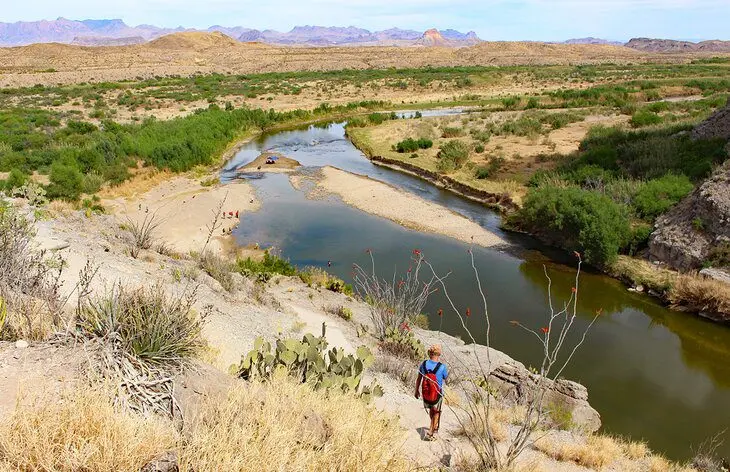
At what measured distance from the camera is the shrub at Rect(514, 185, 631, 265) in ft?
60.2

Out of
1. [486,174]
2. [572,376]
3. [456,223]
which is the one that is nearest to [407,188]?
[486,174]

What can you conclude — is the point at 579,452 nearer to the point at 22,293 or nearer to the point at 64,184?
the point at 22,293

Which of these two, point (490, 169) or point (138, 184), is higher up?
point (490, 169)

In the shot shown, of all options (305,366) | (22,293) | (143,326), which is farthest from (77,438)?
(22,293)

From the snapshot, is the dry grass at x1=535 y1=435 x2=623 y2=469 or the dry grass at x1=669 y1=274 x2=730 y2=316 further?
the dry grass at x1=669 y1=274 x2=730 y2=316

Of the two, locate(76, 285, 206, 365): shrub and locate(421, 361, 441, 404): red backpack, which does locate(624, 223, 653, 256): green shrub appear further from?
locate(76, 285, 206, 365): shrub

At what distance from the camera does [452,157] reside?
109 ft

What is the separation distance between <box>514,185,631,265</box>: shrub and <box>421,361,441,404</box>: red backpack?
526 inches

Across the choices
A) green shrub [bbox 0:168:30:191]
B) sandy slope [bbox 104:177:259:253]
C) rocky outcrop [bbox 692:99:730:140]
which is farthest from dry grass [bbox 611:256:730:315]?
green shrub [bbox 0:168:30:191]

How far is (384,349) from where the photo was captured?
11328mm

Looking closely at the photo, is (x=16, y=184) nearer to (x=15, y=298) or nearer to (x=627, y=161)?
(x=15, y=298)

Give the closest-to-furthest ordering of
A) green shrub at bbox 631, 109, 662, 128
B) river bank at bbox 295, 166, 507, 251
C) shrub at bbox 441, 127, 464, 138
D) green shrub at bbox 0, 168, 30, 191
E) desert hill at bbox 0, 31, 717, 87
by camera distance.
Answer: green shrub at bbox 0, 168, 30, 191
river bank at bbox 295, 166, 507, 251
green shrub at bbox 631, 109, 662, 128
shrub at bbox 441, 127, 464, 138
desert hill at bbox 0, 31, 717, 87

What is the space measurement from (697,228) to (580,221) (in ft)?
12.5

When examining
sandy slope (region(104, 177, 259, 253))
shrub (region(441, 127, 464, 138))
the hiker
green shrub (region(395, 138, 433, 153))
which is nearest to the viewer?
the hiker
